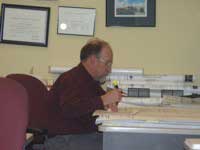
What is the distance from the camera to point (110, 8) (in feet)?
9.46

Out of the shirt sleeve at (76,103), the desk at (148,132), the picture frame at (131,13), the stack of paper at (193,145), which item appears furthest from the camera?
the picture frame at (131,13)

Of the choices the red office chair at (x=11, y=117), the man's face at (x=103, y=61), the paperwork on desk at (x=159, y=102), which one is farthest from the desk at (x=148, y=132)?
the paperwork on desk at (x=159, y=102)

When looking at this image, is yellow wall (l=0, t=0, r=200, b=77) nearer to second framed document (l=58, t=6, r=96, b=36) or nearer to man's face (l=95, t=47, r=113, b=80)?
second framed document (l=58, t=6, r=96, b=36)

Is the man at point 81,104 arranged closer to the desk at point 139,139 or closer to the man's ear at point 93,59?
the man's ear at point 93,59

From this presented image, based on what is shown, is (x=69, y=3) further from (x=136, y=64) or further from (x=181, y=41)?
(x=181, y=41)

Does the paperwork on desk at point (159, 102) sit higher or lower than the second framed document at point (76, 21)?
lower

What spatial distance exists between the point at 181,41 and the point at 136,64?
388mm

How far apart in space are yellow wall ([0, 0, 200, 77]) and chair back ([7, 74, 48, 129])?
491 millimetres

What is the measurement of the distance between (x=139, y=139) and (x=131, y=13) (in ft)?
5.80

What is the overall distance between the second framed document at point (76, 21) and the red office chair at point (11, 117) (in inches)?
59.3

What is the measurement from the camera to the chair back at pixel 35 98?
2.34m

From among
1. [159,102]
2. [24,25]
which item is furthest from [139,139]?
[24,25]

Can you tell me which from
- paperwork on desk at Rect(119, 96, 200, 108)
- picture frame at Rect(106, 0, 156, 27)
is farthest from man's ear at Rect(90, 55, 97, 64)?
picture frame at Rect(106, 0, 156, 27)

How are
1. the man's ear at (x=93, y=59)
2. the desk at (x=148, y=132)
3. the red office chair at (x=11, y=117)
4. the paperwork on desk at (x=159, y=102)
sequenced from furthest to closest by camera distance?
1. the paperwork on desk at (x=159, y=102)
2. the man's ear at (x=93, y=59)
3. the red office chair at (x=11, y=117)
4. the desk at (x=148, y=132)
